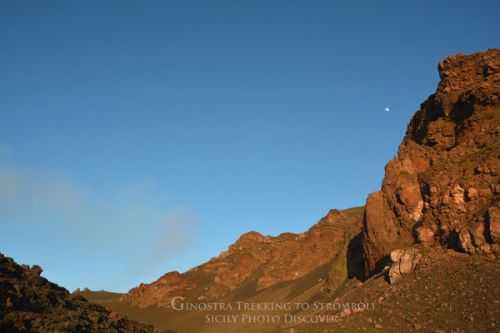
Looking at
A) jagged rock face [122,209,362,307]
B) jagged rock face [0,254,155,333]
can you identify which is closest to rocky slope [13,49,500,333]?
jagged rock face [0,254,155,333]

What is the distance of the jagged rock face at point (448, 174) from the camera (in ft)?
131

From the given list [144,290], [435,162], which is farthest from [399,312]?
[144,290]

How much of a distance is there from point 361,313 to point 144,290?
3226 inches

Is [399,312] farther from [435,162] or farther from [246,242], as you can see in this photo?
[246,242]

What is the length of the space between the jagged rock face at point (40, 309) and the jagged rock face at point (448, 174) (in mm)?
28181

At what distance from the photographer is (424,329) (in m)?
31.5

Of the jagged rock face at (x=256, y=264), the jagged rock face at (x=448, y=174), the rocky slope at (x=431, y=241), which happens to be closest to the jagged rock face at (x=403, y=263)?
the rocky slope at (x=431, y=241)

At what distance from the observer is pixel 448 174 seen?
45.1 meters

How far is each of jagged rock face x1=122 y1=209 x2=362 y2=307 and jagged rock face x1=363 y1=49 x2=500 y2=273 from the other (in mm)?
27989

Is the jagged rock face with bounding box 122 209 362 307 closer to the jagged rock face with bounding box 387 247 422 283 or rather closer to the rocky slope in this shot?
the rocky slope

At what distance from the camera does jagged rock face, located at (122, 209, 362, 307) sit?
87.4 m

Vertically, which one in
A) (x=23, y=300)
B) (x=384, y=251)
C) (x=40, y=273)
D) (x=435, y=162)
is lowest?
(x=23, y=300)

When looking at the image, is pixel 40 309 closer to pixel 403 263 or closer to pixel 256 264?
pixel 403 263

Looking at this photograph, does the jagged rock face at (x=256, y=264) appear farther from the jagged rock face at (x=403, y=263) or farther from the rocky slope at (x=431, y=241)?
the jagged rock face at (x=403, y=263)
